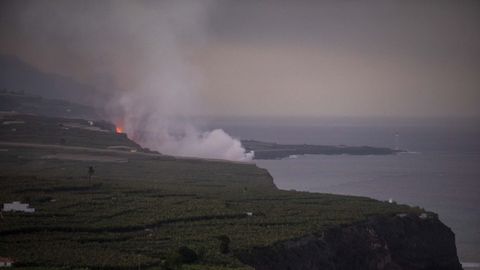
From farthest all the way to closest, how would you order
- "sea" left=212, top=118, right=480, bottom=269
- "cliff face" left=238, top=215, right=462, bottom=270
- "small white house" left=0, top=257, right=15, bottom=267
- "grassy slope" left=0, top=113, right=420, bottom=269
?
"sea" left=212, top=118, right=480, bottom=269 → "cliff face" left=238, top=215, right=462, bottom=270 → "grassy slope" left=0, top=113, right=420, bottom=269 → "small white house" left=0, top=257, right=15, bottom=267

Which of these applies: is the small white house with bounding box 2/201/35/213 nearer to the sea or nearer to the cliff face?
the cliff face

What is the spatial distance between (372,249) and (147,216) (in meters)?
18.9

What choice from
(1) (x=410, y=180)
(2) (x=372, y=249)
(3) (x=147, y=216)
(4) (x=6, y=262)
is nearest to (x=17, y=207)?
(3) (x=147, y=216)

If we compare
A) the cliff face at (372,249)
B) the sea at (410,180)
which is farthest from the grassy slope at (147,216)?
the sea at (410,180)

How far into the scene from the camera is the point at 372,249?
51500 mm

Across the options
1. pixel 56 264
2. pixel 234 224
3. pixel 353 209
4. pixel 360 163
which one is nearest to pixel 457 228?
pixel 353 209

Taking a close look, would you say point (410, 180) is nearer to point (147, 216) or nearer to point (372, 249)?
point (372, 249)

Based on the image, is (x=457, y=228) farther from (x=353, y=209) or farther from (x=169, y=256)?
(x=169, y=256)

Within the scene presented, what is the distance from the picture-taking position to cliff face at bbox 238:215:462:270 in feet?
143

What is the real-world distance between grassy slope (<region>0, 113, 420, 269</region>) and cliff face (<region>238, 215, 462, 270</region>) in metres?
1.08

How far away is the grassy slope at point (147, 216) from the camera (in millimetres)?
39875

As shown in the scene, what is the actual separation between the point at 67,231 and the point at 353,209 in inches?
1083

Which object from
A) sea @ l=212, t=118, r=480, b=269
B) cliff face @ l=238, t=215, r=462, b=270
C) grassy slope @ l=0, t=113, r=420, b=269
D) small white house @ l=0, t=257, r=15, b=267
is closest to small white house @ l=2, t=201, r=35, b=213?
grassy slope @ l=0, t=113, r=420, b=269

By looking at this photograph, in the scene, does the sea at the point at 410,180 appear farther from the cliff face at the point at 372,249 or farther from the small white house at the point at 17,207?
the small white house at the point at 17,207
